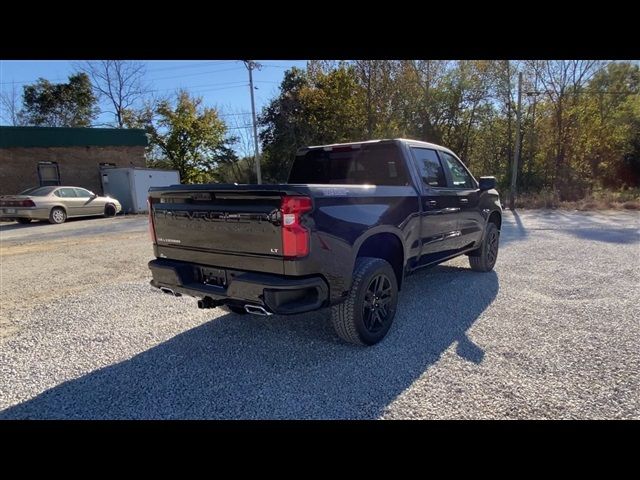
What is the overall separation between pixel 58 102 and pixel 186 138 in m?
12.2

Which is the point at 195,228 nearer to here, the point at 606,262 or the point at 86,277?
the point at 86,277

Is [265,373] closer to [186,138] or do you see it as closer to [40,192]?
[40,192]

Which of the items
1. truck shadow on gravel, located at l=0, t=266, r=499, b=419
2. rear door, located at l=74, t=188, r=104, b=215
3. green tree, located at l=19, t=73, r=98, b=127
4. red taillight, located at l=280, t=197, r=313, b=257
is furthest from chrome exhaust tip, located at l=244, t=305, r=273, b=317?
green tree, located at l=19, t=73, r=98, b=127

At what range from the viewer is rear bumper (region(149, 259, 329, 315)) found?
9.07 ft

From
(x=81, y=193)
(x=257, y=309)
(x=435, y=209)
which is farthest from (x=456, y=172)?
(x=81, y=193)

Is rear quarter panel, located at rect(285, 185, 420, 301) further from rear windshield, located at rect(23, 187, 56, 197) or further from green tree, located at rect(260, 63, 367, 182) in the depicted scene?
green tree, located at rect(260, 63, 367, 182)

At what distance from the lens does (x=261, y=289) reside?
2771mm

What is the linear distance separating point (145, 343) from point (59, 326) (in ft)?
4.28

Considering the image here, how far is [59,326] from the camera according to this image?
4.21 m

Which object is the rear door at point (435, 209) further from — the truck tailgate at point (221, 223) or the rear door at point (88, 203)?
the rear door at point (88, 203)

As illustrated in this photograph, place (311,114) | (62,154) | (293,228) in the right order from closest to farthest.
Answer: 1. (293,228)
2. (62,154)
3. (311,114)

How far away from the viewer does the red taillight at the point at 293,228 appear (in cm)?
275

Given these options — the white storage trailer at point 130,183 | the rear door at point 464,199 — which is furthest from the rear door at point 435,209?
the white storage trailer at point 130,183

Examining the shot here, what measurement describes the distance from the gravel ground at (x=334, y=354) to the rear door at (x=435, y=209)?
0.70 meters
